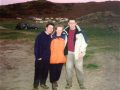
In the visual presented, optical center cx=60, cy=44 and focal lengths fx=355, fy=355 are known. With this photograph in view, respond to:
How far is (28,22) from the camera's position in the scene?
6.23m

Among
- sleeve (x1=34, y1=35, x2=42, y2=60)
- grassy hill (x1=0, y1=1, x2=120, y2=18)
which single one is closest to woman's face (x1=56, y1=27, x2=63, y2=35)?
sleeve (x1=34, y1=35, x2=42, y2=60)

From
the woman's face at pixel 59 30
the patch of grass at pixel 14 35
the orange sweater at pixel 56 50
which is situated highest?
the woman's face at pixel 59 30

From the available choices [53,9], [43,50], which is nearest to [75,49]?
[43,50]

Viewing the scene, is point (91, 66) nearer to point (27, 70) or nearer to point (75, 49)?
point (75, 49)

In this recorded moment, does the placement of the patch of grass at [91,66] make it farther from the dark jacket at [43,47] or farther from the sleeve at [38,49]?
the sleeve at [38,49]

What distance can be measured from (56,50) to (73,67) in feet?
1.42

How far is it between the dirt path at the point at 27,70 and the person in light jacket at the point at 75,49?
14 centimetres

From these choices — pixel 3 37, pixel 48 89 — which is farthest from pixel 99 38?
pixel 3 37

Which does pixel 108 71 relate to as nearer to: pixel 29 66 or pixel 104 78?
pixel 104 78

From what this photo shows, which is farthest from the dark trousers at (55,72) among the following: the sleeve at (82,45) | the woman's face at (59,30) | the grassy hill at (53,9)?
the grassy hill at (53,9)

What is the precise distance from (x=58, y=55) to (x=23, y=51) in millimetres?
1049

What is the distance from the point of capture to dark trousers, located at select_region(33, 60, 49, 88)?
5691mm

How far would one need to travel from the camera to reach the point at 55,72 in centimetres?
577

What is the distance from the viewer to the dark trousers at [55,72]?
226 inches
